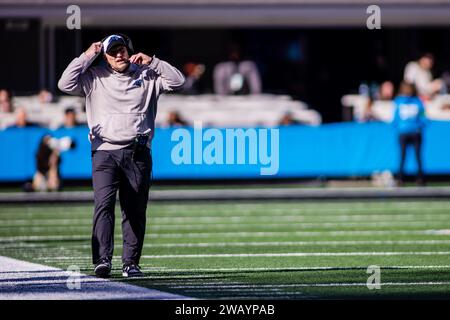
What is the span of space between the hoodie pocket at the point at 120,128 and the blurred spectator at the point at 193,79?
18.0 meters

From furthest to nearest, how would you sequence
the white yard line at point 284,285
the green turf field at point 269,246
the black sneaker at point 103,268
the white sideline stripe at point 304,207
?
the white sideline stripe at point 304,207
the black sneaker at point 103,268
the green turf field at point 269,246
the white yard line at point 284,285

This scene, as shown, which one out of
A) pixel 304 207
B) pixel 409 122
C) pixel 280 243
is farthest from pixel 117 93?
pixel 409 122

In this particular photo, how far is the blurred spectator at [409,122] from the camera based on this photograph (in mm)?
24375

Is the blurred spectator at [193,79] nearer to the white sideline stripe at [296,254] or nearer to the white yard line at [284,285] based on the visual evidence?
the white sideline stripe at [296,254]

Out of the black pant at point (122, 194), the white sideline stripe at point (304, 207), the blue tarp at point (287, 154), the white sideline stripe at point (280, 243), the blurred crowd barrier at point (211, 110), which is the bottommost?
the white sideline stripe at point (280, 243)

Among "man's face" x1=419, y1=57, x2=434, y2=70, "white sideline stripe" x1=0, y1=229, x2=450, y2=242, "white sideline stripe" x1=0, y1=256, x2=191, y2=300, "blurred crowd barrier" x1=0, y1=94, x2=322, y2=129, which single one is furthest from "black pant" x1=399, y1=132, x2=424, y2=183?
"white sideline stripe" x1=0, y1=256, x2=191, y2=300

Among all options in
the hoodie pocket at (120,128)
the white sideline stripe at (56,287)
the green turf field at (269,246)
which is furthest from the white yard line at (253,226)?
the hoodie pocket at (120,128)

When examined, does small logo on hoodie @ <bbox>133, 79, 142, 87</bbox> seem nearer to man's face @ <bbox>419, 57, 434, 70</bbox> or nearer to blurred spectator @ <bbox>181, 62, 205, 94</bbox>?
blurred spectator @ <bbox>181, 62, 205, 94</bbox>

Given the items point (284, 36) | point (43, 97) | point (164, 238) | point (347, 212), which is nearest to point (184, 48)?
point (284, 36)

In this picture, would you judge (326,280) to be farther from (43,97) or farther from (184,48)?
(184,48)

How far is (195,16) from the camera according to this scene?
1158 inches

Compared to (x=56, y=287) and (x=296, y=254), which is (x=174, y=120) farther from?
(x=56, y=287)

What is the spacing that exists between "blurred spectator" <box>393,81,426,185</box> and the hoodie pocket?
14.2 m

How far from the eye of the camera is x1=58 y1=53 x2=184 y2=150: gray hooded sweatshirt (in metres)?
10.7
